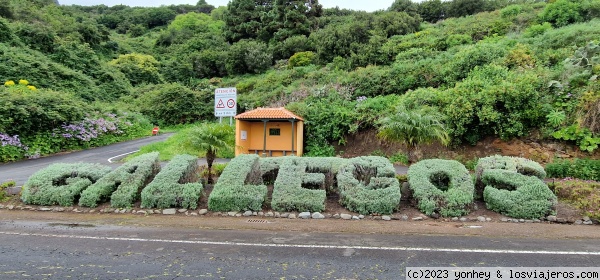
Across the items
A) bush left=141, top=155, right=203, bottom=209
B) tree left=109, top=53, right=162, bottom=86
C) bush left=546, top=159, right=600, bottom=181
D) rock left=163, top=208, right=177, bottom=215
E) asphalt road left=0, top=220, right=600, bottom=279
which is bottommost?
rock left=163, top=208, right=177, bottom=215

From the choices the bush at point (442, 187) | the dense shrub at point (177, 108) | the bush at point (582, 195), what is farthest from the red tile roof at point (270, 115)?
the dense shrub at point (177, 108)

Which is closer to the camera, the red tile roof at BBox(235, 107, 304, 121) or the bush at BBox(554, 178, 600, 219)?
the bush at BBox(554, 178, 600, 219)

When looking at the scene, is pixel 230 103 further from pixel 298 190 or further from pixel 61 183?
pixel 298 190

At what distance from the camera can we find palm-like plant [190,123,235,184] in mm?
10516

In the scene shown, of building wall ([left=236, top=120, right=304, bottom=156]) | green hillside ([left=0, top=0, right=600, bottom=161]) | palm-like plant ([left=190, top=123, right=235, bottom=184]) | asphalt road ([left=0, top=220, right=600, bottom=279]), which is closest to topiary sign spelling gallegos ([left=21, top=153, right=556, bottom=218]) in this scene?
palm-like plant ([left=190, top=123, right=235, bottom=184])

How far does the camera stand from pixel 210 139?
416 inches

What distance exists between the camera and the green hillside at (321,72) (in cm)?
1498

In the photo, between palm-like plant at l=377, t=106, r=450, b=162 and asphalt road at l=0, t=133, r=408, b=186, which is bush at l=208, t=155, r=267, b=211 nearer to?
palm-like plant at l=377, t=106, r=450, b=162

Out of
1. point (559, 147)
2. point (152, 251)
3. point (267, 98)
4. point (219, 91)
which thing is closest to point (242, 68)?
point (267, 98)

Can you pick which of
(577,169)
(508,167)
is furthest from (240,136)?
(577,169)

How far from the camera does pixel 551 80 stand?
15328 millimetres

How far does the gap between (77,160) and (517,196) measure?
741 inches

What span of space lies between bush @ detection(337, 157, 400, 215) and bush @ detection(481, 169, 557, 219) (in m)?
2.36

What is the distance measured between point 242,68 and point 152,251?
135ft
